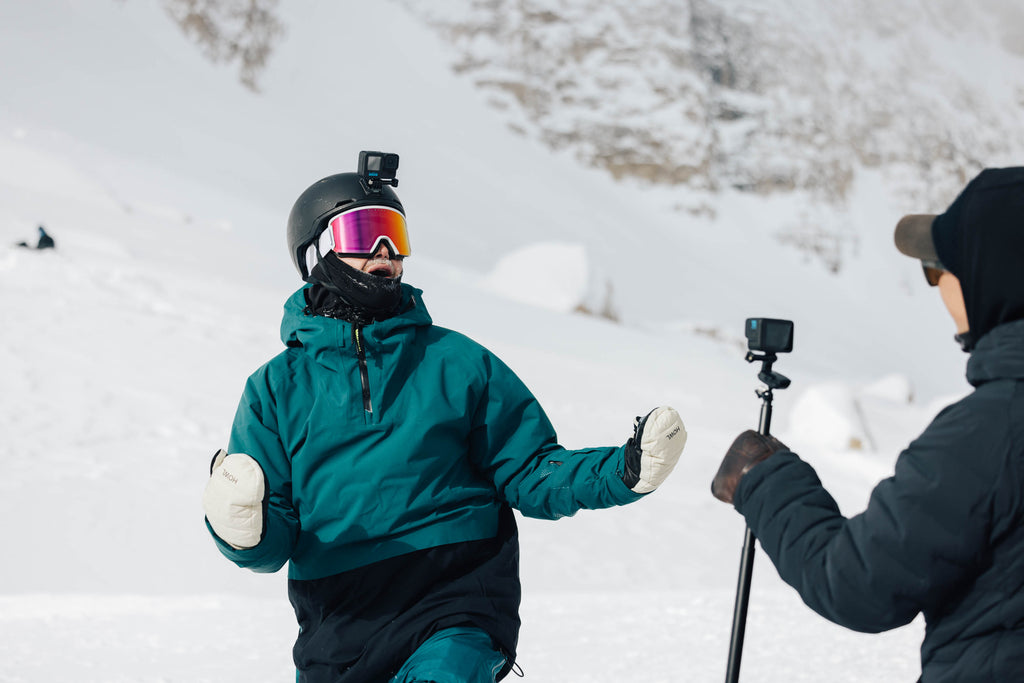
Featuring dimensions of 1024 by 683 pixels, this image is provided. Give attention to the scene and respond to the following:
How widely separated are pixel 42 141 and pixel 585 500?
2349 centimetres

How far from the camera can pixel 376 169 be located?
8.66ft

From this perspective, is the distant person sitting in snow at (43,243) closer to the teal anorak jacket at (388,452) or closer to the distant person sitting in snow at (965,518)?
the teal anorak jacket at (388,452)

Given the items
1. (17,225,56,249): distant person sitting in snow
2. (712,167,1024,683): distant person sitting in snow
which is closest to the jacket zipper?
(712,167,1024,683): distant person sitting in snow

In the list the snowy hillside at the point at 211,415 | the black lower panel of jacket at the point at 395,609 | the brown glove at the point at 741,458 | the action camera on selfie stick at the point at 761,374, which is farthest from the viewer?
the snowy hillside at the point at 211,415

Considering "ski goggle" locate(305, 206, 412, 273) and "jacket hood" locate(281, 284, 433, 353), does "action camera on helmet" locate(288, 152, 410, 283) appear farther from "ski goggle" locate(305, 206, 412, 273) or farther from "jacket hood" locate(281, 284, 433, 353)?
"jacket hood" locate(281, 284, 433, 353)

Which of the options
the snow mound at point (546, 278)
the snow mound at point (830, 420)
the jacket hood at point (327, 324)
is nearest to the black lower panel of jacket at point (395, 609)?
the jacket hood at point (327, 324)

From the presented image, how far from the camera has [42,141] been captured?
22.6 meters

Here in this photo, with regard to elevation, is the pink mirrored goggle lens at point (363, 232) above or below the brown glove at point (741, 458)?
above

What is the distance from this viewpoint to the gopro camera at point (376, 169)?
263 centimetres

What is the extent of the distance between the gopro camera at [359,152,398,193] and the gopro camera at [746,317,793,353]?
1.03 m

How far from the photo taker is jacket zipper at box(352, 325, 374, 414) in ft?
7.57

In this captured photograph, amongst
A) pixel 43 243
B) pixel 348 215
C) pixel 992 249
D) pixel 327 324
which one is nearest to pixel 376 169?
pixel 348 215

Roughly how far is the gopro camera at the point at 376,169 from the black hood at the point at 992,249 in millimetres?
1504

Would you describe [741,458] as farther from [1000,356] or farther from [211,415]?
[211,415]
